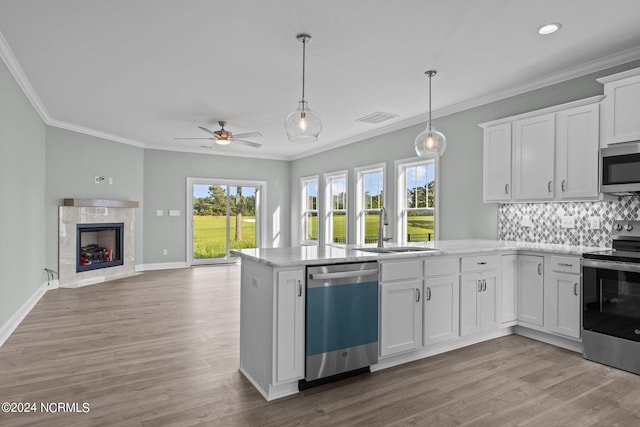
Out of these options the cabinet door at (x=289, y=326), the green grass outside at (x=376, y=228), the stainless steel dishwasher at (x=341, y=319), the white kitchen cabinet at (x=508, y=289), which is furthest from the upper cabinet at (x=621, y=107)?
the cabinet door at (x=289, y=326)

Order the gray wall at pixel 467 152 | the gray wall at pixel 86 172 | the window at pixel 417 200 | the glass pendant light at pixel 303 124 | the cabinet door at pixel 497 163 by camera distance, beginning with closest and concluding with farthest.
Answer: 1. the glass pendant light at pixel 303 124
2. the gray wall at pixel 467 152
3. the cabinet door at pixel 497 163
4. the window at pixel 417 200
5. the gray wall at pixel 86 172

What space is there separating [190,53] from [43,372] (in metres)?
2.98

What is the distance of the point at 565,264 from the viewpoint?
3.46 metres

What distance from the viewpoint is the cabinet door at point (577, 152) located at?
11.5 feet

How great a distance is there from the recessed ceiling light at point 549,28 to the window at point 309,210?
594 cm

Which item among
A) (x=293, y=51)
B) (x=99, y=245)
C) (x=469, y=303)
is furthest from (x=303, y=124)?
(x=99, y=245)

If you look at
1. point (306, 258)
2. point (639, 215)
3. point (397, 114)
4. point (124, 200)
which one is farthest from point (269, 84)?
point (124, 200)

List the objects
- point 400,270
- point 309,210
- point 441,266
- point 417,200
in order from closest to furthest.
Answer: point 400,270 → point 441,266 → point 417,200 → point 309,210

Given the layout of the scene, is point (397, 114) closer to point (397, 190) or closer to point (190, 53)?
point (397, 190)

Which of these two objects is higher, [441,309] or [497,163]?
[497,163]

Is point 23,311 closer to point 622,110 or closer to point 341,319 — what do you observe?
point 341,319

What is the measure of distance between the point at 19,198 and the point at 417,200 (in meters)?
5.32

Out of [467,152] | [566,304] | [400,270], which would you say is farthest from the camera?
[467,152]

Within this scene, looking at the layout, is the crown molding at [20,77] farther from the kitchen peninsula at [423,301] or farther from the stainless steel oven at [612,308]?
the stainless steel oven at [612,308]
